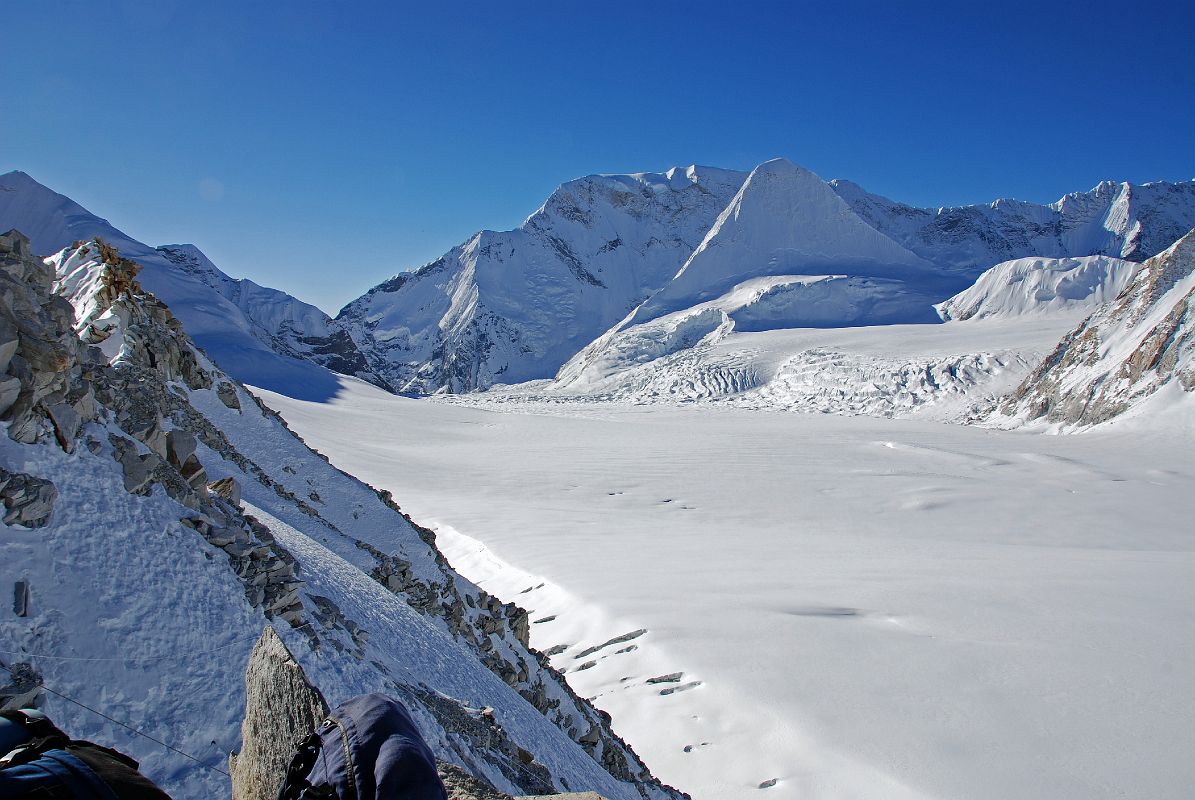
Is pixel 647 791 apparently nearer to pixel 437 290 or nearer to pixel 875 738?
pixel 875 738

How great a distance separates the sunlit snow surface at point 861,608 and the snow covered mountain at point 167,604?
238 centimetres

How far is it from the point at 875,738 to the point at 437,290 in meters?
143

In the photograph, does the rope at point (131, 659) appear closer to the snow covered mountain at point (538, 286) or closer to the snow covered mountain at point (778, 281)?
the snow covered mountain at point (778, 281)

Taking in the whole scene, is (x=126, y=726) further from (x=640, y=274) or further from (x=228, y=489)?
(x=640, y=274)

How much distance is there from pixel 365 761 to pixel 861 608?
9.89 metres

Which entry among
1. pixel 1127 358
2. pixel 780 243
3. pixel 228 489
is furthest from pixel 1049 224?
pixel 228 489

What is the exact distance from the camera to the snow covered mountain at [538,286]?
122 metres

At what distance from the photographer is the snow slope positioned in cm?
6769

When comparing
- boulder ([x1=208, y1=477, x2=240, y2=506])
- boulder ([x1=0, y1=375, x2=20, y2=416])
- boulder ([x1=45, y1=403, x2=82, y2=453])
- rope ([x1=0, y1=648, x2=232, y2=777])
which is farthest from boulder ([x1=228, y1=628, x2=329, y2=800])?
boulder ([x1=208, y1=477, x2=240, y2=506])

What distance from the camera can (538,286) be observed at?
135 m

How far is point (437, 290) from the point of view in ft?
468

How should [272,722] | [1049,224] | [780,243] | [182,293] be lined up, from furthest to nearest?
[1049,224]
[780,243]
[182,293]
[272,722]

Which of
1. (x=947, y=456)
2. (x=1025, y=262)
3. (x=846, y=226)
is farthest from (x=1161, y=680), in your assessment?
(x=846, y=226)

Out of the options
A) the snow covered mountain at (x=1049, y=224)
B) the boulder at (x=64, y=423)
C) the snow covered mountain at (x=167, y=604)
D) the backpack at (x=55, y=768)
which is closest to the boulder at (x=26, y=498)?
the snow covered mountain at (x=167, y=604)
